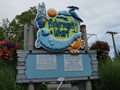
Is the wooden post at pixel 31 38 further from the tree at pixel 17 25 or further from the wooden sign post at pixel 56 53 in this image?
the tree at pixel 17 25

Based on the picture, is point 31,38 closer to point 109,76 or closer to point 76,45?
point 76,45

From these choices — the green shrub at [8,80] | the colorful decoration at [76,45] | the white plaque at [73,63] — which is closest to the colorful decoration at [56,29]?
the colorful decoration at [76,45]

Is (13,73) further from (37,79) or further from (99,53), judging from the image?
(99,53)

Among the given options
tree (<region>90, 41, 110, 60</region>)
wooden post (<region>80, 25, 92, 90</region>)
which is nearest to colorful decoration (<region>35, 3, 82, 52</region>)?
wooden post (<region>80, 25, 92, 90</region>)

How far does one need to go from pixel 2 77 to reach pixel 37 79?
1.29m

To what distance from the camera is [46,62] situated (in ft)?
29.4

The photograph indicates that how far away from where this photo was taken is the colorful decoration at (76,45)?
31.0ft

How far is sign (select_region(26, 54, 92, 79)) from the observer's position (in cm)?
874

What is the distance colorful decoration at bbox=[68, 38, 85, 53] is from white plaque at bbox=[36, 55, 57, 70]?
786 mm

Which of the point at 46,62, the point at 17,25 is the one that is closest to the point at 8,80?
the point at 46,62

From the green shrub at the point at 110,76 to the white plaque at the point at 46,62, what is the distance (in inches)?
72.9

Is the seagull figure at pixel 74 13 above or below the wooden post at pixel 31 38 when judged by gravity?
above

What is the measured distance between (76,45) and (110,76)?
1680mm

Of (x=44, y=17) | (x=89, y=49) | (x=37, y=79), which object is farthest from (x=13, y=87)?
(x=89, y=49)
